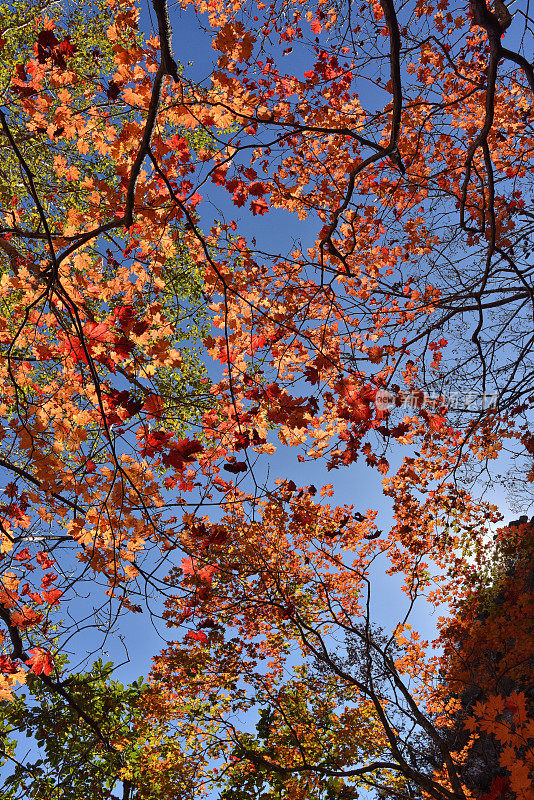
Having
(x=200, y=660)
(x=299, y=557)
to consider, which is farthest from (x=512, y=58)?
(x=200, y=660)

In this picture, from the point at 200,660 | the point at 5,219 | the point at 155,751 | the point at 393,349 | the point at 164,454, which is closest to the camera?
the point at 164,454

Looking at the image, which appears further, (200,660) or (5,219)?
(200,660)

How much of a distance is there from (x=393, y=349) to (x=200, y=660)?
7751 millimetres

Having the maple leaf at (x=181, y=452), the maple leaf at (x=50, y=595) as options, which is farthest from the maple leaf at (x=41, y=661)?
the maple leaf at (x=181, y=452)

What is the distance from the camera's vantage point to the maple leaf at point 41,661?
3.54 m

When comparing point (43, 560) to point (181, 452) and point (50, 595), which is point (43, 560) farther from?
point (181, 452)

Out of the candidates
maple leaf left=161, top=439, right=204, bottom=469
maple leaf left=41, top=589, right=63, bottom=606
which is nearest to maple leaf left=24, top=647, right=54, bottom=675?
maple leaf left=41, top=589, right=63, bottom=606

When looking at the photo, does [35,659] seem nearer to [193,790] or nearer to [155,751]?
[193,790]

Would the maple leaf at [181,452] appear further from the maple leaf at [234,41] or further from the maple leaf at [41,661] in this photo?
the maple leaf at [234,41]

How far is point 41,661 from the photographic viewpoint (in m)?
3.61

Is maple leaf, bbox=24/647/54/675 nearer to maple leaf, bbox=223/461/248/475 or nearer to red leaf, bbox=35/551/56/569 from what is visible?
red leaf, bbox=35/551/56/569

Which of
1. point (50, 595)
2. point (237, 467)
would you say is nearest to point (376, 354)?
point (237, 467)

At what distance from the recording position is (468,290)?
5293 mm

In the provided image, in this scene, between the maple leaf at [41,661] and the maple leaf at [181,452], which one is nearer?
the maple leaf at [181,452]
